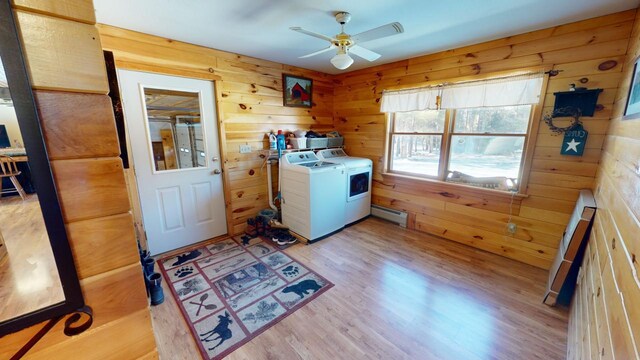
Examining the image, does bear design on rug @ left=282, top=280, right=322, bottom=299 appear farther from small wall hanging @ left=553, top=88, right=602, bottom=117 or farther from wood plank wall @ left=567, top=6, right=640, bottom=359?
small wall hanging @ left=553, top=88, right=602, bottom=117

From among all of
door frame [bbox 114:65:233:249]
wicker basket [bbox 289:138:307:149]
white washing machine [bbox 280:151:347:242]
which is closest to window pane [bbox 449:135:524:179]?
white washing machine [bbox 280:151:347:242]

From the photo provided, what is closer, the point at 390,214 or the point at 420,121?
the point at 420,121

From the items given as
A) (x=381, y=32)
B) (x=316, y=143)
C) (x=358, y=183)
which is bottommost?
(x=358, y=183)

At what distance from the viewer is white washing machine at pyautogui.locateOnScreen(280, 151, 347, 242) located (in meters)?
2.89

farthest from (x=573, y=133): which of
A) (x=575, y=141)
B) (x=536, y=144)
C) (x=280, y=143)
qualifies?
(x=280, y=143)

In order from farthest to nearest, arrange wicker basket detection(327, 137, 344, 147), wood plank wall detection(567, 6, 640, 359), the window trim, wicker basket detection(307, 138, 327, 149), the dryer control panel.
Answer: wicker basket detection(327, 137, 344, 147) → wicker basket detection(307, 138, 327, 149) → the dryer control panel → the window trim → wood plank wall detection(567, 6, 640, 359)

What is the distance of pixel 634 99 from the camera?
1392mm

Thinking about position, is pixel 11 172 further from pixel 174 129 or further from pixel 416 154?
pixel 416 154

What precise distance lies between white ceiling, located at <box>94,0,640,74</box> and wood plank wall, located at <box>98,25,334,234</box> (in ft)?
0.52

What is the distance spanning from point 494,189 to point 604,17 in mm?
1631

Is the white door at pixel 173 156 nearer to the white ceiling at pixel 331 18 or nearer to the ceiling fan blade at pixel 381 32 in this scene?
the white ceiling at pixel 331 18

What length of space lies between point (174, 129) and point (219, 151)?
52cm

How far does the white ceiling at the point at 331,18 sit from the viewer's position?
71.4 inches

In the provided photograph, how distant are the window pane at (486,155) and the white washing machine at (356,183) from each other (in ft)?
3.64
